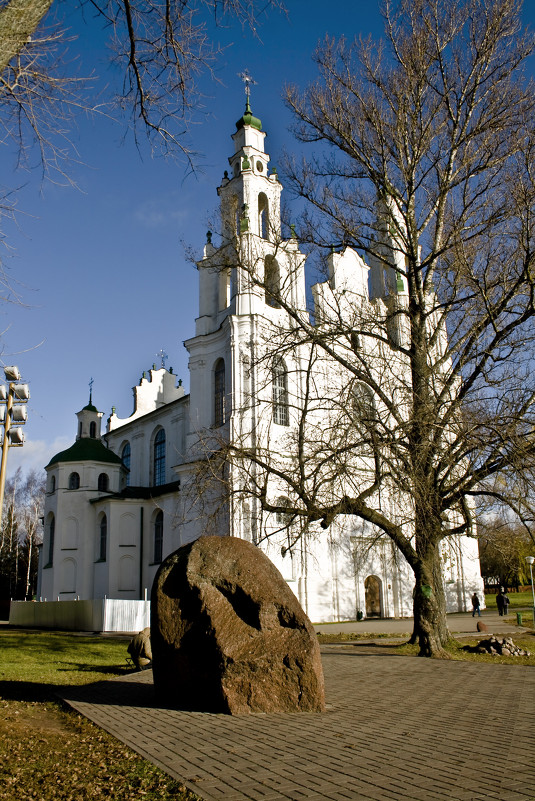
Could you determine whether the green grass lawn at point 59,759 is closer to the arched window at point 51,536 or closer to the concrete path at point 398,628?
the concrete path at point 398,628

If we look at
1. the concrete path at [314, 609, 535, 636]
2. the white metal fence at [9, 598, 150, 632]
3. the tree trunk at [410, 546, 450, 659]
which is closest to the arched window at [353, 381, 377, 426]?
the tree trunk at [410, 546, 450, 659]

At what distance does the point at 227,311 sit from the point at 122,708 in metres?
29.4

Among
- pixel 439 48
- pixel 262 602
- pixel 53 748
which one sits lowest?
pixel 53 748

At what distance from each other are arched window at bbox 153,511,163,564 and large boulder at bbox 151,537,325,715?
105 ft

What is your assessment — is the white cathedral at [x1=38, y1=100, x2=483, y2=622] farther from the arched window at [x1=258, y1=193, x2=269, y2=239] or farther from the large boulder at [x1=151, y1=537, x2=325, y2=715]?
the large boulder at [x1=151, y1=537, x2=325, y2=715]

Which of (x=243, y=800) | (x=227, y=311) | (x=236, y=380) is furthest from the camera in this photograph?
(x=227, y=311)

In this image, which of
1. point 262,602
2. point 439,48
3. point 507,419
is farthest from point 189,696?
point 439,48

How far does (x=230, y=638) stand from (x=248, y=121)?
3712cm

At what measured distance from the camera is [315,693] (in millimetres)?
8523

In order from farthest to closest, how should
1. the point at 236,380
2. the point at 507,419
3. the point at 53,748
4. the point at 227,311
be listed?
the point at 227,311 < the point at 236,380 < the point at 507,419 < the point at 53,748

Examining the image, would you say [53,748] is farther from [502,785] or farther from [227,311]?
[227,311]

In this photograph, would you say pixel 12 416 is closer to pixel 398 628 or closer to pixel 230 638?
pixel 230 638

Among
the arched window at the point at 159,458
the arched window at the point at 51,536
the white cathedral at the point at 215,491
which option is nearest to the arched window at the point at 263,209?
the white cathedral at the point at 215,491

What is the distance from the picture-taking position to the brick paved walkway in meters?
5.33
